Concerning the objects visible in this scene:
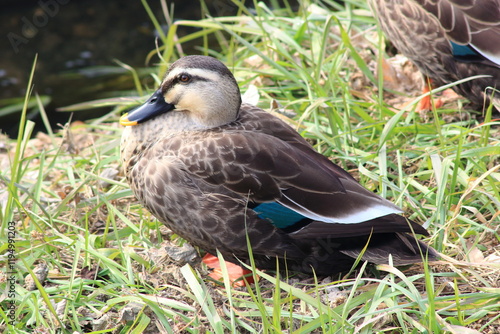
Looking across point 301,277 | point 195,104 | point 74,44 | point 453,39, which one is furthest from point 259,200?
point 74,44

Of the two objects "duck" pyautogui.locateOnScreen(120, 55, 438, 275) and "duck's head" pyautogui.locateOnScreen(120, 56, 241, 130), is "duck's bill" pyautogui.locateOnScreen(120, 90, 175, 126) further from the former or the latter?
"duck" pyautogui.locateOnScreen(120, 55, 438, 275)

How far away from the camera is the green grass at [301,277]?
2.59m

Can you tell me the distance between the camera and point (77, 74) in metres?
6.74

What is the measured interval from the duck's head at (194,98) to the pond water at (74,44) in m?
3.22

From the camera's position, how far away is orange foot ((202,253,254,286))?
9.92ft

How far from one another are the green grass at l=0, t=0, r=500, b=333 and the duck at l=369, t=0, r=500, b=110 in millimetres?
246

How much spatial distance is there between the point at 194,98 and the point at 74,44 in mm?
4562

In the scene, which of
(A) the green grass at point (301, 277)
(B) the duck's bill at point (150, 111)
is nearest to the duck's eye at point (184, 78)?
(B) the duck's bill at point (150, 111)

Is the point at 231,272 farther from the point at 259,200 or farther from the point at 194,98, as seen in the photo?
the point at 194,98

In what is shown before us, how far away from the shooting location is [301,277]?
3.00 metres

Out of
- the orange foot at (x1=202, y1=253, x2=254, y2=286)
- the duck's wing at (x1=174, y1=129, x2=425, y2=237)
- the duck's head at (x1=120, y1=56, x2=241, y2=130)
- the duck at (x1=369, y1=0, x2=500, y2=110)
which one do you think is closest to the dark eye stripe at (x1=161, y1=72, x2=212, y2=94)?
the duck's head at (x1=120, y1=56, x2=241, y2=130)

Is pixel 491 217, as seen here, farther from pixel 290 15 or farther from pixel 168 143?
pixel 290 15

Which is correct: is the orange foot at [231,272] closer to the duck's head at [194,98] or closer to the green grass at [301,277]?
the green grass at [301,277]

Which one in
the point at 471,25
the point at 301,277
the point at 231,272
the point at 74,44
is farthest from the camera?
the point at 74,44
